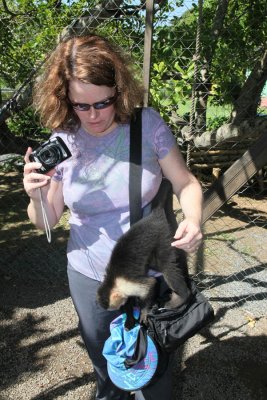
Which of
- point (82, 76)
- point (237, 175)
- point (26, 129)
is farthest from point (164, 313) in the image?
point (26, 129)

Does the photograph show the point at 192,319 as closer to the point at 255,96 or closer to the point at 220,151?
the point at 255,96

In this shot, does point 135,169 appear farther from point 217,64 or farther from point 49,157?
point 217,64

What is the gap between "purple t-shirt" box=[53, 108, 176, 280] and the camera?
1496 mm

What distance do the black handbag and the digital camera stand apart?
0.87 feet

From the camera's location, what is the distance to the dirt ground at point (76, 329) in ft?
8.22

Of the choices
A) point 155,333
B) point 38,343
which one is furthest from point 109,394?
point 38,343

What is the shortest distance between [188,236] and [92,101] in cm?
60

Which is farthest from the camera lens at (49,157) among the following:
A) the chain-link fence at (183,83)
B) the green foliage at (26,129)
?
the green foliage at (26,129)

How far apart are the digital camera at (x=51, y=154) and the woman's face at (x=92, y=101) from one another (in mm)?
129

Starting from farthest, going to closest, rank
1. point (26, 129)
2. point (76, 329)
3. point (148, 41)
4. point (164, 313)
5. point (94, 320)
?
1. point (26, 129)
2. point (76, 329)
3. point (148, 41)
4. point (94, 320)
5. point (164, 313)

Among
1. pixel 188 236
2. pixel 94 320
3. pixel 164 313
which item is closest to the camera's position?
pixel 188 236

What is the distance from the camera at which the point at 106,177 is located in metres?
1.50

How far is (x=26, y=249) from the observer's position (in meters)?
4.25

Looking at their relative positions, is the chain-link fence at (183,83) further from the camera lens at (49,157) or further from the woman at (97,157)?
the camera lens at (49,157)
